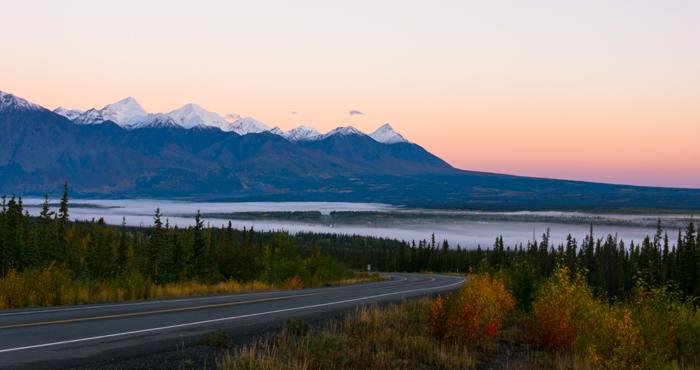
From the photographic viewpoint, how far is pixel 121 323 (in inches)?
567

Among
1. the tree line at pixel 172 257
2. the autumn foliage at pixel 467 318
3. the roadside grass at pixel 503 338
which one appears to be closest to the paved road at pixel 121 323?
the roadside grass at pixel 503 338

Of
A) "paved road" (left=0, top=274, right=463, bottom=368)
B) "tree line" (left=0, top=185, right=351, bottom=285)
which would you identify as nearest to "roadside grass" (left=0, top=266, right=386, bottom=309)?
"paved road" (left=0, top=274, right=463, bottom=368)

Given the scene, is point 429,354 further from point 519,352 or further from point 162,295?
point 162,295

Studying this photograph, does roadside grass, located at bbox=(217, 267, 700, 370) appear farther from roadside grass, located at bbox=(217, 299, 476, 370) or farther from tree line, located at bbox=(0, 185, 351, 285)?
tree line, located at bbox=(0, 185, 351, 285)

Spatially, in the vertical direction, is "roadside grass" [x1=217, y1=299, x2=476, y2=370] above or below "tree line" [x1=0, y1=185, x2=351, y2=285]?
above

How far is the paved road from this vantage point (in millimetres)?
10844

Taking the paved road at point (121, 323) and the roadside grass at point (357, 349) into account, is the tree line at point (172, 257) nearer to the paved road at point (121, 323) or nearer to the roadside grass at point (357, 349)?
the paved road at point (121, 323)

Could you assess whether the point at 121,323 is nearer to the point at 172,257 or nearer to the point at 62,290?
the point at 62,290

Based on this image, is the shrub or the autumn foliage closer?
the autumn foliage

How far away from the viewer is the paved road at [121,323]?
10844 mm

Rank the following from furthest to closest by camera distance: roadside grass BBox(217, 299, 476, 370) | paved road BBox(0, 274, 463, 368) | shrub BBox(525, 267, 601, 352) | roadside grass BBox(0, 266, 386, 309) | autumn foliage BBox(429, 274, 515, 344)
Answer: roadside grass BBox(0, 266, 386, 309), shrub BBox(525, 267, 601, 352), autumn foliage BBox(429, 274, 515, 344), roadside grass BBox(217, 299, 476, 370), paved road BBox(0, 274, 463, 368)

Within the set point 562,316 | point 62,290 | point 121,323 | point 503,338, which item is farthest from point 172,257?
point 562,316

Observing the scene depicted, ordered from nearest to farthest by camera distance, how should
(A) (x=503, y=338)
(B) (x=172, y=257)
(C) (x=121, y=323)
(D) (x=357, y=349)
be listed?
(D) (x=357, y=349)
(C) (x=121, y=323)
(A) (x=503, y=338)
(B) (x=172, y=257)

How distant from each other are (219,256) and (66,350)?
37955 mm
